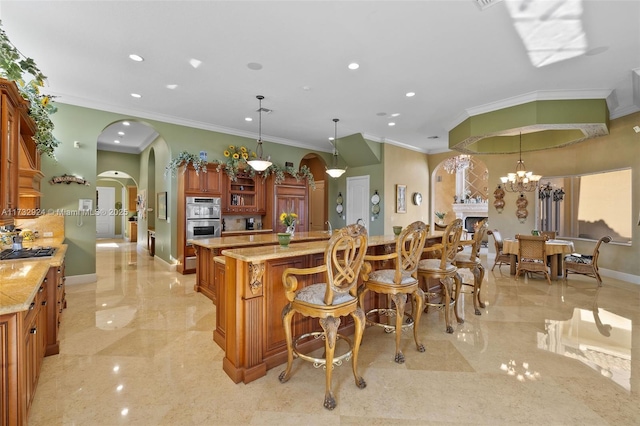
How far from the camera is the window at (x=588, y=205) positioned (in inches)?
224

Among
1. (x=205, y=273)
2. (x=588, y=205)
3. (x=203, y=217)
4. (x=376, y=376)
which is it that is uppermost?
(x=588, y=205)

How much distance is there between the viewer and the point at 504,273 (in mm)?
6160

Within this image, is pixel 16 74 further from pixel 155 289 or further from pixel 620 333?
pixel 620 333

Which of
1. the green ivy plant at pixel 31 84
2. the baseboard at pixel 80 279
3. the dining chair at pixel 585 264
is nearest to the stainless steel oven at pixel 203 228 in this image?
the baseboard at pixel 80 279

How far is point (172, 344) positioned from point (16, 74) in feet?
8.41

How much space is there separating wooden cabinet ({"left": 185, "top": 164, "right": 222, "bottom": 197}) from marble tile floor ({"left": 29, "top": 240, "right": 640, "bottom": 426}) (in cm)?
270

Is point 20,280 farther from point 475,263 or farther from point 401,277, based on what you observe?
point 475,263

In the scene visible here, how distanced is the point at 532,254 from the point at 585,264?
2.86 ft

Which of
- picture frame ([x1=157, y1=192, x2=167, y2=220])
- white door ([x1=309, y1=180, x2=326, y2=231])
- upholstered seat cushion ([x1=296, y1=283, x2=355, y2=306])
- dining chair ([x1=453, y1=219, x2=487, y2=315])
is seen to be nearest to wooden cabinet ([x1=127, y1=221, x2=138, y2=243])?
picture frame ([x1=157, y1=192, x2=167, y2=220])

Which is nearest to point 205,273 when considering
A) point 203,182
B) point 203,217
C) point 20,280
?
point 203,217

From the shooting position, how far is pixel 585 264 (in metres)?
5.34

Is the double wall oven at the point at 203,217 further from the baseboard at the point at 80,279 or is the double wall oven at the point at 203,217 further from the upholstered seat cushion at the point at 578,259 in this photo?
the upholstered seat cushion at the point at 578,259

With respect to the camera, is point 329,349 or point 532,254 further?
point 532,254

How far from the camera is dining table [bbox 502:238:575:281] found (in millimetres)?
5465
